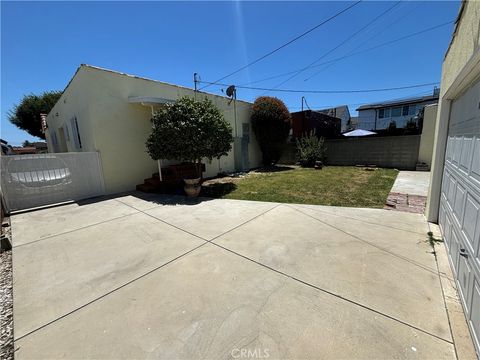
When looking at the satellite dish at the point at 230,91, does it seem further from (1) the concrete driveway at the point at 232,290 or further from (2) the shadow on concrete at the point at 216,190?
(1) the concrete driveway at the point at 232,290

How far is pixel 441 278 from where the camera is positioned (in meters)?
2.53

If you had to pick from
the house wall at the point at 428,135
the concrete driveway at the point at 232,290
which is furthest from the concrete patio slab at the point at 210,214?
the house wall at the point at 428,135

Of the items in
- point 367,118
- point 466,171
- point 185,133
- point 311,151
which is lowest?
point 311,151

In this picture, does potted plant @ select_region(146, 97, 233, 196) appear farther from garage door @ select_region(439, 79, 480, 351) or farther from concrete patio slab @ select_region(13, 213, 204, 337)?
garage door @ select_region(439, 79, 480, 351)

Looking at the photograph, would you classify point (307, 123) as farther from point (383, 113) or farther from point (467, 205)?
point (383, 113)

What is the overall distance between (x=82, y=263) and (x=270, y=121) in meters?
11.6

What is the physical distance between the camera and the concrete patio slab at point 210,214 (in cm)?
424

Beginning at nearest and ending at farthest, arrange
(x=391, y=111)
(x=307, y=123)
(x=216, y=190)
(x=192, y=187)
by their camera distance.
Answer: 1. (x=192, y=187)
2. (x=216, y=190)
3. (x=307, y=123)
4. (x=391, y=111)

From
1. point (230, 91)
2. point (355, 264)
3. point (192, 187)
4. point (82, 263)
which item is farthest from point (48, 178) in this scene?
point (230, 91)

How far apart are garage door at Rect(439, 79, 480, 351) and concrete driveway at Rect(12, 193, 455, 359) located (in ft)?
0.83

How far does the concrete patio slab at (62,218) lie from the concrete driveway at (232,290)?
0.08m

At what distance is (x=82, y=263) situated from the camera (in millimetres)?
3104

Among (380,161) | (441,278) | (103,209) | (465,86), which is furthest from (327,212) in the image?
(380,161)

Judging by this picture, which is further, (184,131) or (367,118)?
(367,118)
